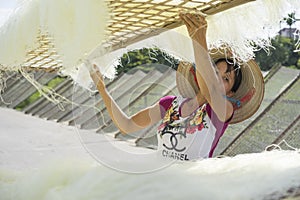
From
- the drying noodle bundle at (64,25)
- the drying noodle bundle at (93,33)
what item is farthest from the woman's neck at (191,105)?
the drying noodle bundle at (64,25)

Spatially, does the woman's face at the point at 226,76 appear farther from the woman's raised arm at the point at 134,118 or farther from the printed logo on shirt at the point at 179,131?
the woman's raised arm at the point at 134,118

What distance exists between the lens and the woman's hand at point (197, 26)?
833 mm

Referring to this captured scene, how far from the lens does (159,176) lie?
25.5 inches

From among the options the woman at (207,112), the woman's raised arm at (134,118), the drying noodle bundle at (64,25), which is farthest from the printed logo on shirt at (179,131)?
the drying noodle bundle at (64,25)

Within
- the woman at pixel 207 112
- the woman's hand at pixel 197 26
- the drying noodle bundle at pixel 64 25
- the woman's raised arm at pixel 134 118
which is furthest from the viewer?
the woman's raised arm at pixel 134 118

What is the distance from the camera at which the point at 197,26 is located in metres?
0.86

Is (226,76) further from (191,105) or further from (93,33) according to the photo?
(93,33)

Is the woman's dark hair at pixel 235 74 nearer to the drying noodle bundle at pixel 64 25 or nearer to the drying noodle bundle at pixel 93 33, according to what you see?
the drying noodle bundle at pixel 93 33

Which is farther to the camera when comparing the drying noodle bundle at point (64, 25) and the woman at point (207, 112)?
the woman at point (207, 112)

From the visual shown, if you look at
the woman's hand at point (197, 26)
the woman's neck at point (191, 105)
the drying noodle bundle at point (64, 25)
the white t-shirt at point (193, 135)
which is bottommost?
the white t-shirt at point (193, 135)

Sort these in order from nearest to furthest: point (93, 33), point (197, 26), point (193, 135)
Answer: point (93, 33)
point (197, 26)
point (193, 135)

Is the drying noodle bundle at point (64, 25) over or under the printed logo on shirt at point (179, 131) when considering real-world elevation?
over

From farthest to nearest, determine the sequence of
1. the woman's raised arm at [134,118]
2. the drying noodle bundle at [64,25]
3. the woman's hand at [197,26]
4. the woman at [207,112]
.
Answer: the woman's raised arm at [134,118], the woman at [207,112], the woman's hand at [197,26], the drying noodle bundle at [64,25]

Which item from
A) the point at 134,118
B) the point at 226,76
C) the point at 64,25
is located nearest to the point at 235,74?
the point at 226,76
